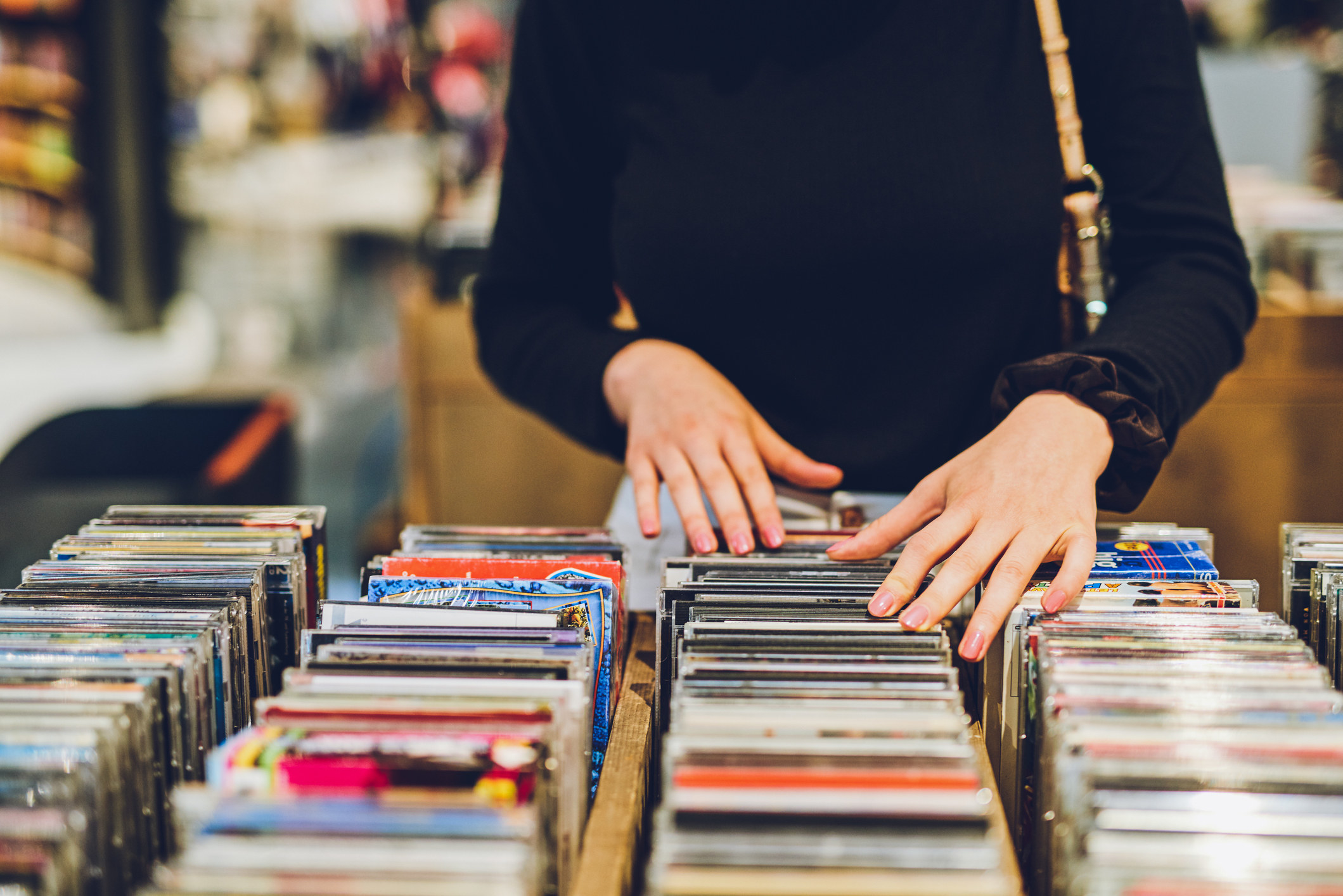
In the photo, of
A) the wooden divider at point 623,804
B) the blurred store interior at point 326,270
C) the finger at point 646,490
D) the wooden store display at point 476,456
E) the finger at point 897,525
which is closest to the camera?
the wooden divider at point 623,804

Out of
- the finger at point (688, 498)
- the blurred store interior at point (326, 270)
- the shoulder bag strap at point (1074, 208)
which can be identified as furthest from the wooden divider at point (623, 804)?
the blurred store interior at point (326, 270)

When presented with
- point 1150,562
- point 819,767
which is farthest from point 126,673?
point 1150,562

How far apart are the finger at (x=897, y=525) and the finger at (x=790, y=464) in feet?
0.50

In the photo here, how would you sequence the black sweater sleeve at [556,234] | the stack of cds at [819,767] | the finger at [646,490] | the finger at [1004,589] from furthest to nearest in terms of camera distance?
the black sweater sleeve at [556,234] < the finger at [646,490] < the finger at [1004,589] < the stack of cds at [819,767]

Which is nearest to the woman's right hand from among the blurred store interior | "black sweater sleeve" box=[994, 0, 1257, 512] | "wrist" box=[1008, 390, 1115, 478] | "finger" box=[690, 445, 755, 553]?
"finger" box=[690, 445, 755, 553]

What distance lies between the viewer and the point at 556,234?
1.31 meters

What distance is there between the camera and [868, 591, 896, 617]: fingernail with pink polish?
2.35ft

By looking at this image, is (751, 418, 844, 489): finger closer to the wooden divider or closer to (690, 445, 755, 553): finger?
(690, 445, 755, 553): finger

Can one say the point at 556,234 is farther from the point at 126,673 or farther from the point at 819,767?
the point at 819,767

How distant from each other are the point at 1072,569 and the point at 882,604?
5.5 inches

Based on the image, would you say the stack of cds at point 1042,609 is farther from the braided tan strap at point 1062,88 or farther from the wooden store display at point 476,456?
the wooden store display at point 476,456

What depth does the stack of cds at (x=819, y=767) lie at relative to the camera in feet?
1.61

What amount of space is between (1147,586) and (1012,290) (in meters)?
0.44

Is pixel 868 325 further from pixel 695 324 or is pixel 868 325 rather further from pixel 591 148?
pixel 591 148
